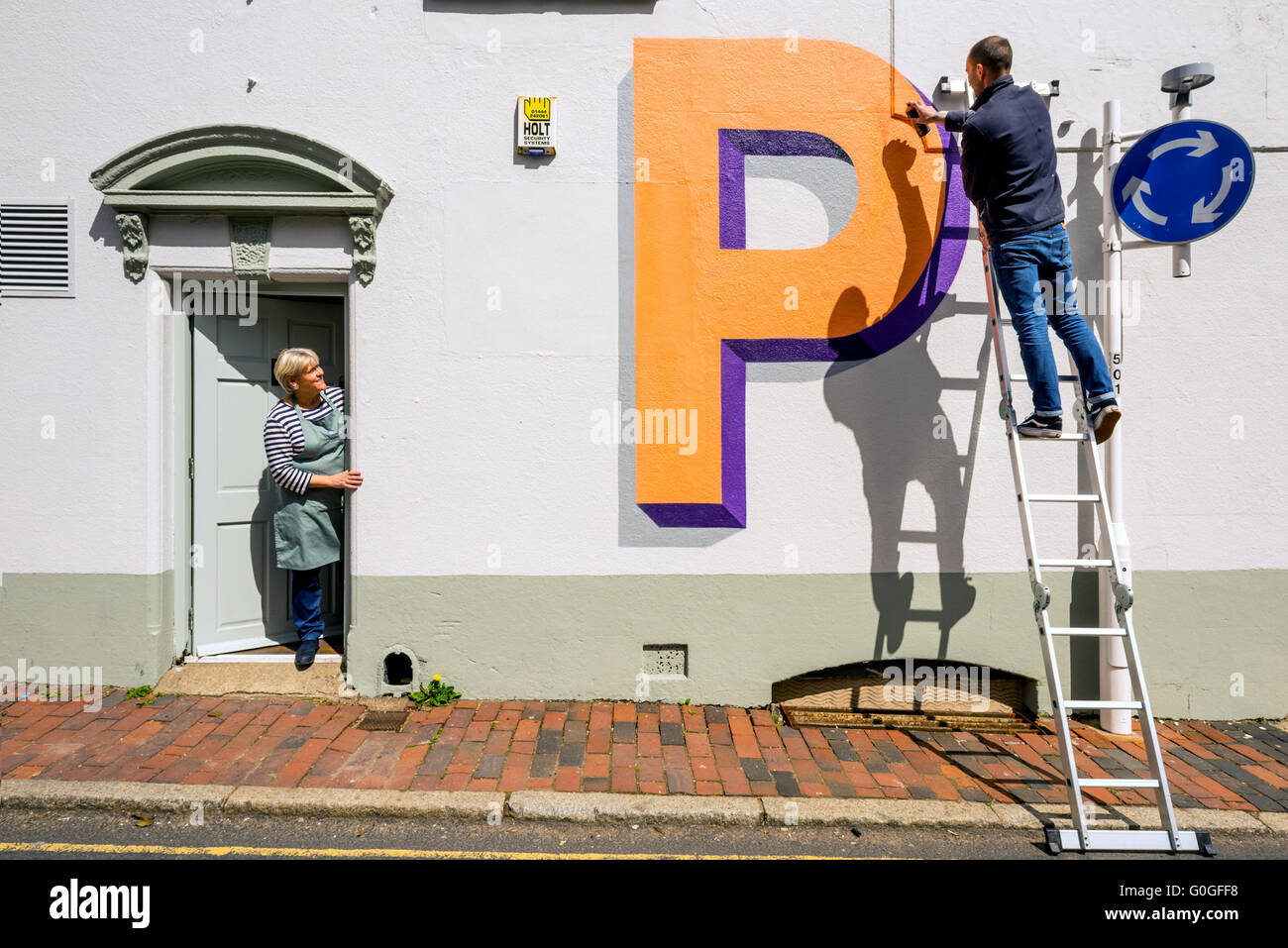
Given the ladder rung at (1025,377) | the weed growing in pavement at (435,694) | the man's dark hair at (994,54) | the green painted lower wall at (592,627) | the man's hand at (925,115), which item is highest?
the man's dark hair at (994,54)

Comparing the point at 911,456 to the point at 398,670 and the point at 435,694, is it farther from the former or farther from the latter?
the point at 398,670

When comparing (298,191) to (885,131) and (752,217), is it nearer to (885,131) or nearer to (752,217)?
(752,217)

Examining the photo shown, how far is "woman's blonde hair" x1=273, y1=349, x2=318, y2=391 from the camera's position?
495 cm

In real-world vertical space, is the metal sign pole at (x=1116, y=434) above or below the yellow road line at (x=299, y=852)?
above

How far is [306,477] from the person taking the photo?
16.2ft

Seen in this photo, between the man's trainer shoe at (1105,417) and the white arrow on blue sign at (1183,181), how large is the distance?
3.78 ft

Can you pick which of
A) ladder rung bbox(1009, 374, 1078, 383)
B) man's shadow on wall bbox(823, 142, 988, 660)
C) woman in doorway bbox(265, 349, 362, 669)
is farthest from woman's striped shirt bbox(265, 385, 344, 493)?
ladder rung bbox(1009, 374, 1078, 383)

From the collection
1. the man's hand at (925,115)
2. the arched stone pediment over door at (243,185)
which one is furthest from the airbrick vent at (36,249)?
the man's hand at (925,115)

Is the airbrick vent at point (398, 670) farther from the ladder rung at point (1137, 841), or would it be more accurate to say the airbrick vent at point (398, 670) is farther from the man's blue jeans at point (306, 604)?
the ladder rung at point (1137, 841)

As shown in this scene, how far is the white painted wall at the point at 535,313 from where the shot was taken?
488cm

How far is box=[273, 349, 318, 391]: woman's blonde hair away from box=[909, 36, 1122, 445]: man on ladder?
166 inches

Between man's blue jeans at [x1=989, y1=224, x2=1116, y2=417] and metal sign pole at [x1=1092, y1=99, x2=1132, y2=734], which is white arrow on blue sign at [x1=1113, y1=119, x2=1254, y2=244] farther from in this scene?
man's blue jeans at [x1=989, y1=224, x2=1116, y2=417]

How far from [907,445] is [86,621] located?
5.46m

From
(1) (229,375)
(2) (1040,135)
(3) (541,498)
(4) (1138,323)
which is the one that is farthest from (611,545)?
(4) (1138,323)
